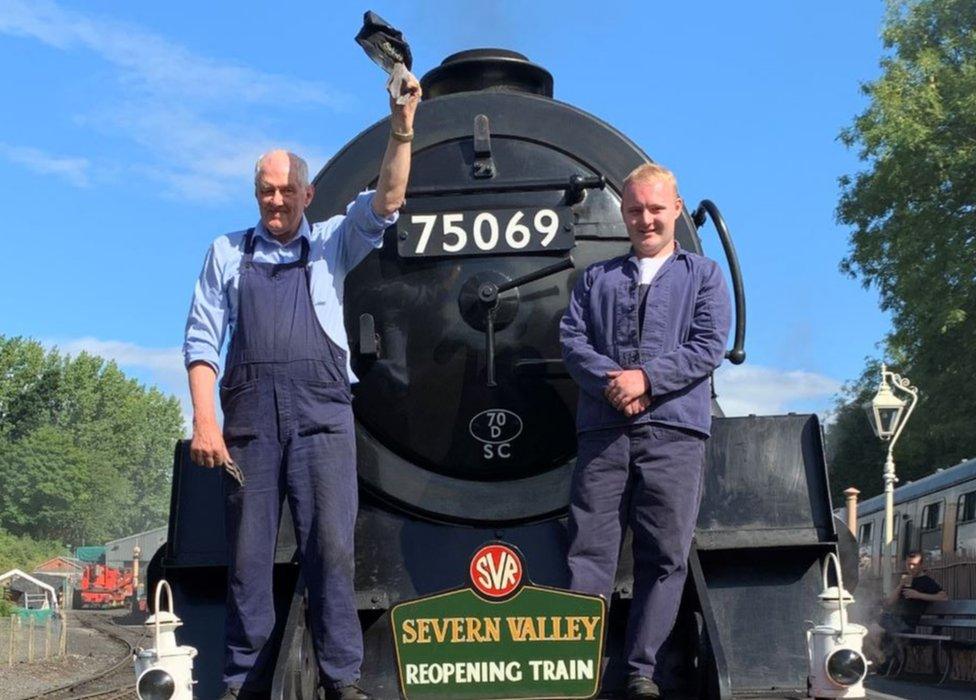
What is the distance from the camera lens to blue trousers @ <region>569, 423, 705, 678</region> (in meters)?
3.59

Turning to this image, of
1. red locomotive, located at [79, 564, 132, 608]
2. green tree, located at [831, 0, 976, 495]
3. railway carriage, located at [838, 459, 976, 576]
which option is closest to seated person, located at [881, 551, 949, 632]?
railway carriage, located at [838, 459, 976, 576]

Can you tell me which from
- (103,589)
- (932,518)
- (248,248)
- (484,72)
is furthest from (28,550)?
(248,248)

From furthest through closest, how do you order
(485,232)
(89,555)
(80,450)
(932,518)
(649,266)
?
(80,450) → (89,555) → (932,518) → (485,232) → (649,266)

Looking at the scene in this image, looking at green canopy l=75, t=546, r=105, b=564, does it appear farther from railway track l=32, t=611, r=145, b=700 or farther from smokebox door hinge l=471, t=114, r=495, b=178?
smokebox door hinge l=471, t=114, r=495, b=178

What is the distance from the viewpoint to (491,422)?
4.31 m

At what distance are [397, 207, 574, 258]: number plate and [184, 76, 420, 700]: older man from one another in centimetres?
60

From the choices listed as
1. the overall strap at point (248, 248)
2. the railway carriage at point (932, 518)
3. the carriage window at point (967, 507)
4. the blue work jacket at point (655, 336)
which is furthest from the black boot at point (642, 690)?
the carriage window at point (967, 507)

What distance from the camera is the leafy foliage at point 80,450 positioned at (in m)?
73.1

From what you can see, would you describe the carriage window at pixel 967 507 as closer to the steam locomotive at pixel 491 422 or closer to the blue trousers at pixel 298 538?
Answer: the steam locomotive at pixel 491 422

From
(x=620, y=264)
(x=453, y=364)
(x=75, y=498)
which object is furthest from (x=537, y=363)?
(x=75, y=498)

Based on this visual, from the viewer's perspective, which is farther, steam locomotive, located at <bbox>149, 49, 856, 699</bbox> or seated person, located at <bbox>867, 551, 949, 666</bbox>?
seated person, located at <bbox>867, 551, 949, 666</bbox>

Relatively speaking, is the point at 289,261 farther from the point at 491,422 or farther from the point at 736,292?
the point at 736,292

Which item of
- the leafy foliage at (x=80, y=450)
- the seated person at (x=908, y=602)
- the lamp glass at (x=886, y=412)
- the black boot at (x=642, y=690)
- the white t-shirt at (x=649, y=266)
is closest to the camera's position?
the black boot at (x=642, y=690)

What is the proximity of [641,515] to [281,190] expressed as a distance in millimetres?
1385
